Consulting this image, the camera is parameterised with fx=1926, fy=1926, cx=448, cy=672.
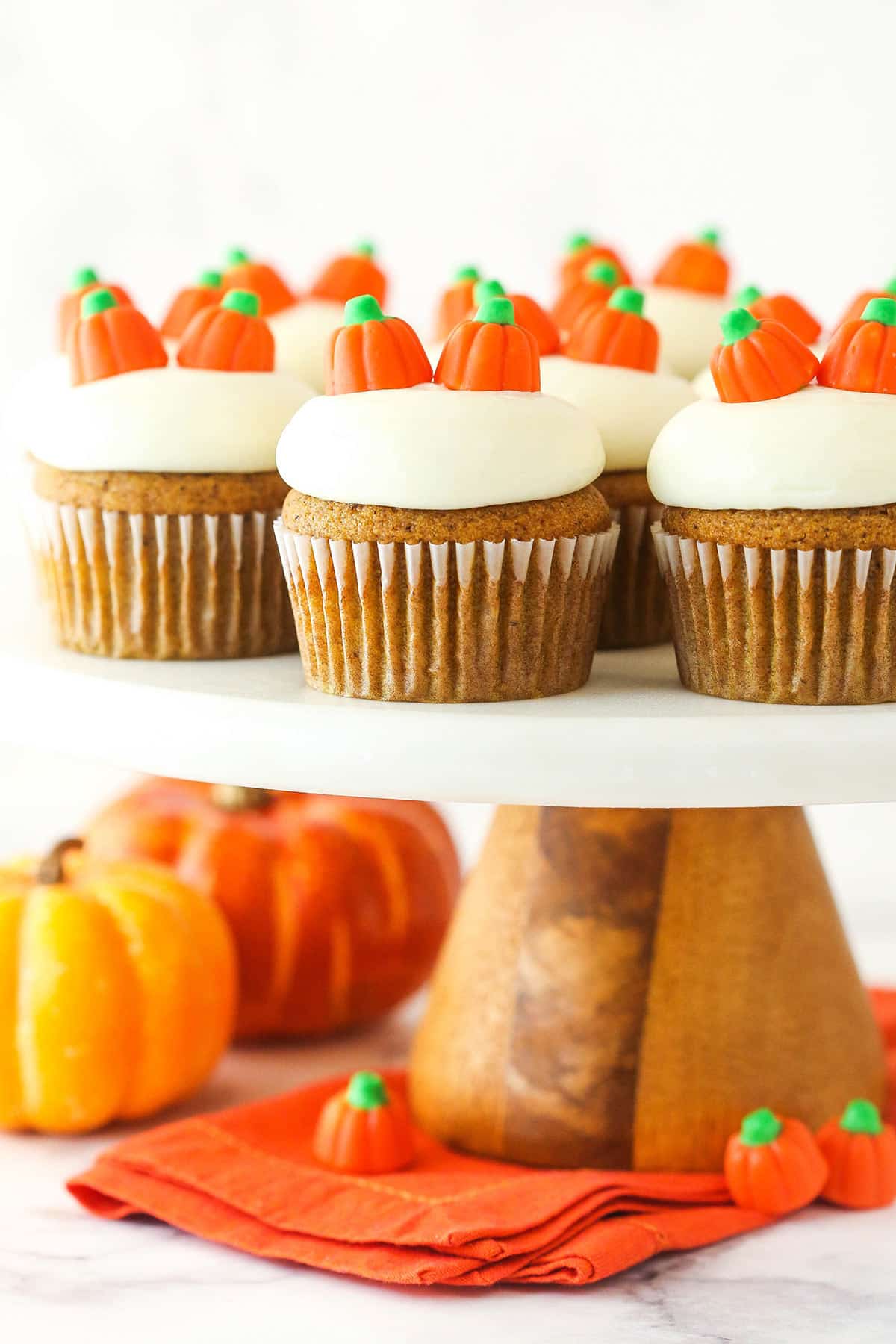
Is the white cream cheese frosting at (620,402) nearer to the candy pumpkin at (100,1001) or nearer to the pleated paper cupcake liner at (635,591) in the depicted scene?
the pleated paper cupcake liner at (635,591)

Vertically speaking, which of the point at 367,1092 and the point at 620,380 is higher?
the point at 620,380

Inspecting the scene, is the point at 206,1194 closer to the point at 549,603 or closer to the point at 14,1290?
the point at 14,1290

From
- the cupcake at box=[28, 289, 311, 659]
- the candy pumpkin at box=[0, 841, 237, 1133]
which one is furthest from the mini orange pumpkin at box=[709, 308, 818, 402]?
the candy pumpkin at box=[0, 841, 237, 1133]

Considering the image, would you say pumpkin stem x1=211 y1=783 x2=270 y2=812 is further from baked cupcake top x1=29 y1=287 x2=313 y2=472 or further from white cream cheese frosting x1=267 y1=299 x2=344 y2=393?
baked cupcake top x1=29 y1=287 x2=313 y2=472

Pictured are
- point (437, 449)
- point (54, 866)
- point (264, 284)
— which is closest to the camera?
point (437, 449)

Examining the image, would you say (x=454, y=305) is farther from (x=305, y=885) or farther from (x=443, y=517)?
(x=305, y=885)

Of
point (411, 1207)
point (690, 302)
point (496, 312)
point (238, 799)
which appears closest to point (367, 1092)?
point (411, 1207)
